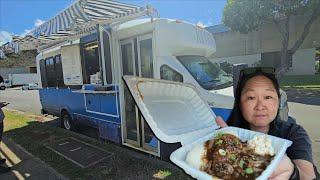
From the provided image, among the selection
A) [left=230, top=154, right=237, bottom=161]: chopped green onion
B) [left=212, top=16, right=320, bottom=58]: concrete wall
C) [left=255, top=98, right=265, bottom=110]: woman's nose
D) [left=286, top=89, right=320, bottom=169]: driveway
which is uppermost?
[left=212, top=16, right=320, bottom=58]: concrete wall

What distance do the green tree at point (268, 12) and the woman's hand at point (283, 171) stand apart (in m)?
23.7

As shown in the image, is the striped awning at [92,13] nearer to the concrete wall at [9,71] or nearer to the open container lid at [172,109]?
the open container lid at [172,109]

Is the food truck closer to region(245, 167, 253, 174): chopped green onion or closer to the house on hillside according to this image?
region(245, 167, 253, 174): chopped green onion

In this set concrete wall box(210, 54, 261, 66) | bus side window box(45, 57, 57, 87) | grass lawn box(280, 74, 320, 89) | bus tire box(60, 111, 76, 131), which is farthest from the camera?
concrete wall box(210, 54, 261, 66)

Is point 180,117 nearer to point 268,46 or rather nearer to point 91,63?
point 91,63

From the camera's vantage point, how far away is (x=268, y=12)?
23984mm

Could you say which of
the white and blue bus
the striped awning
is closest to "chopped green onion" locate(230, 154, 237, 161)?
the white and blue bus

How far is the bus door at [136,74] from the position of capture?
6441 millimetres

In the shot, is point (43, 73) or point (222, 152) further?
point (43, 73)

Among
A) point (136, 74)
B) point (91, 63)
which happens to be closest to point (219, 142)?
point (136, 74)

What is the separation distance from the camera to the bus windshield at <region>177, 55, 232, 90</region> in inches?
245

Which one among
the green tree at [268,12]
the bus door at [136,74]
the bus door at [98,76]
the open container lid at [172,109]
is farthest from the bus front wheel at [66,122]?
the green tree at [268,12]

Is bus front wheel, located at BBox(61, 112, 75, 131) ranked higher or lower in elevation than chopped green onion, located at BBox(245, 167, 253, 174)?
lower

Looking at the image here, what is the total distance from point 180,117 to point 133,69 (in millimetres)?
4467
